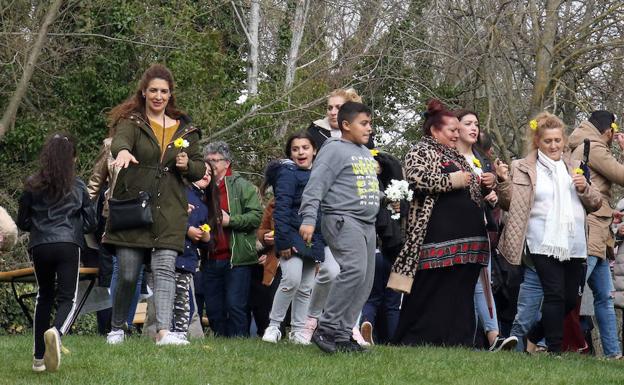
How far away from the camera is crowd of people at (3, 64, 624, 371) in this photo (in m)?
9.38

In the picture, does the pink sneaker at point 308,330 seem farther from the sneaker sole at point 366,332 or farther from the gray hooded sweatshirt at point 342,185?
the gray hooded sweatshirt at point 342,185

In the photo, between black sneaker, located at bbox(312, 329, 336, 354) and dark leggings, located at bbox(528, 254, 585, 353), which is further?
dark leggings, located at bbox(528, 254, 585, 353)

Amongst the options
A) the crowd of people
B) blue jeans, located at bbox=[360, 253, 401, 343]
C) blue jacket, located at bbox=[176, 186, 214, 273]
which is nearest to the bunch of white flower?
the crowd of people

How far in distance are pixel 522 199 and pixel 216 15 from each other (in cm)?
2025

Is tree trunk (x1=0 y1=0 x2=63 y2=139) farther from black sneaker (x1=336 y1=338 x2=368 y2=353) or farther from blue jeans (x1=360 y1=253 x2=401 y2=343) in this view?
black sneaker (x1=336 y1=338 x2=368 y2=353)

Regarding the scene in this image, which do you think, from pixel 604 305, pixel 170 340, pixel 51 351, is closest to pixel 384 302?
pixel 604 305

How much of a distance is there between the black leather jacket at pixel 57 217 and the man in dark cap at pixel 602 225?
458 cm

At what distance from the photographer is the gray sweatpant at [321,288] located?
33.2ft

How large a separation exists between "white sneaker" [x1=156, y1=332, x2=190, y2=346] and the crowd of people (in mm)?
47

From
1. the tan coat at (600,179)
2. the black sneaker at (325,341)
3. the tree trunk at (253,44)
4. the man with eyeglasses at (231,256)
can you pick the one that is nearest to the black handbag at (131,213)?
the black sneaker at (325,341)

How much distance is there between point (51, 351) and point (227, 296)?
4.46 m

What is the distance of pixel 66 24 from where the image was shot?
22609mm

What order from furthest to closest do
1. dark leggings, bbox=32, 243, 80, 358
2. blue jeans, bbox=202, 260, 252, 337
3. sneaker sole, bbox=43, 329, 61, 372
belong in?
blue jeans, bbox=202, 260, 252, 337 → dark leggings, bbox=32, 243, 80, 358 → sneaker sole, bbox=43, 329, 61, 372

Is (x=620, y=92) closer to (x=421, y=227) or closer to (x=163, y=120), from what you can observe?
(x=421, y=227)
